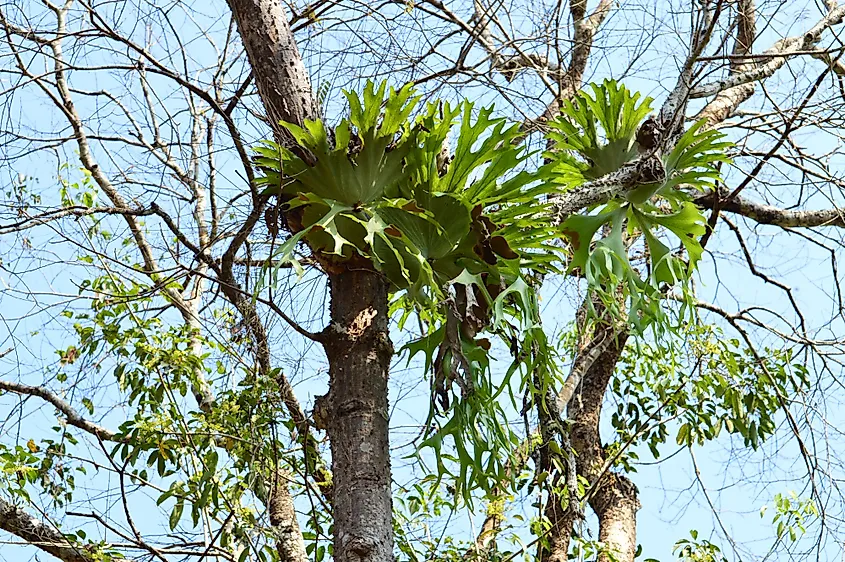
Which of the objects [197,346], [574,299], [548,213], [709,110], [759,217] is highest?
[709,110]

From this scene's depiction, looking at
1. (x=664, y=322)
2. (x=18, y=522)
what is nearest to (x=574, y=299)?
(x=664, y=322)

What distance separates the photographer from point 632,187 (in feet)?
8.27

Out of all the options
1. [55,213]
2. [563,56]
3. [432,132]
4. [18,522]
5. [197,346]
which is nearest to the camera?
[432,132]

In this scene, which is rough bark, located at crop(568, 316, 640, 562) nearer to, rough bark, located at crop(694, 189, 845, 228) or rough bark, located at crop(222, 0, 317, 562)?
rough bark, located at crop(694, 189, 845, 228)

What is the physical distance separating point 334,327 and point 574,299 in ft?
3.68

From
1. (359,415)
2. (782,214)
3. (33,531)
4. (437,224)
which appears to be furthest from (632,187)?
(33,531)

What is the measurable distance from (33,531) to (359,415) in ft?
4.99

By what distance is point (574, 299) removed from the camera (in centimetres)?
321

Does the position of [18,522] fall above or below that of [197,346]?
below

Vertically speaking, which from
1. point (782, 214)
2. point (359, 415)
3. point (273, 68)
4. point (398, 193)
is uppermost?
point (782, 214)

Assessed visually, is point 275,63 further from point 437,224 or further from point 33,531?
point 33,531

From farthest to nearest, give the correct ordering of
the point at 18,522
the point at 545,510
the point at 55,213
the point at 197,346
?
the point at 197,346 → the point at 545,510 → the point at 18,522 → the point at 55,213

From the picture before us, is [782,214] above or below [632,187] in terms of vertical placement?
above

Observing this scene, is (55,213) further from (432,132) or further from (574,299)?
(574,299)
